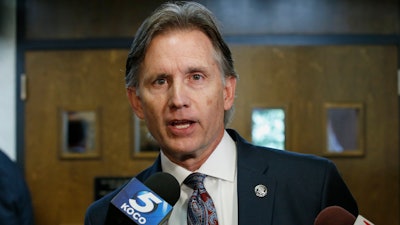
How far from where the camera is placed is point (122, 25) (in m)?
3.15

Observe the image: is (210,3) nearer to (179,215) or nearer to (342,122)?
(342,122)

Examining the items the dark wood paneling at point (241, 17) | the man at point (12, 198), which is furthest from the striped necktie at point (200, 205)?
the dark wood paneling at point (241, 17)

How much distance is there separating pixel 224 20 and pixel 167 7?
66.3 inches

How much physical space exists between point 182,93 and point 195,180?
23 cm

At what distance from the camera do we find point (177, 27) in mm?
1409

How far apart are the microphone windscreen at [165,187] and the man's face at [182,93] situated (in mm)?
167

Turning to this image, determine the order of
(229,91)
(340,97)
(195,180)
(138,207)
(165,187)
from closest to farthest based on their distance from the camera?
(138,207) → (165,187) → (195,180) → (229,91) → (340,97)

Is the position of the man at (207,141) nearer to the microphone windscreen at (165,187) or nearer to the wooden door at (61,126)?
the microphone windscreen at (165,187)

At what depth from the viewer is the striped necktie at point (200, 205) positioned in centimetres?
136

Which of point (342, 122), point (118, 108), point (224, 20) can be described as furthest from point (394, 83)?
point (118, 108)

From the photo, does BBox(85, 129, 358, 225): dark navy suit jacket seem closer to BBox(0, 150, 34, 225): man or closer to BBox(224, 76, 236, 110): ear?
BBox(224, 76, 236, 110): ear

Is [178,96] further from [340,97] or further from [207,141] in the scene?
[340,97]

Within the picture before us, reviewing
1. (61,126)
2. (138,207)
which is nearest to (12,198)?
(61,126)

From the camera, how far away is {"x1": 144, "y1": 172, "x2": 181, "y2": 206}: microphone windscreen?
46.4 inches
